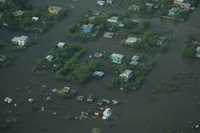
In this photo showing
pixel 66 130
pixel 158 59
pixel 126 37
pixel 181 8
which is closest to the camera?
pixel 66 130

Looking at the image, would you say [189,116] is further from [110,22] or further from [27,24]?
[27,24]

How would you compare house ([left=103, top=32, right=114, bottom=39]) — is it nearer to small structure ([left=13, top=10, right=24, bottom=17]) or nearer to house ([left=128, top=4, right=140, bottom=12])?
house ([left=128, top=4, right=140, bottom=12])

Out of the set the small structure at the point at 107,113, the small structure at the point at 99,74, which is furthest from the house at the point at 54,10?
the small structure at the point at 107,113

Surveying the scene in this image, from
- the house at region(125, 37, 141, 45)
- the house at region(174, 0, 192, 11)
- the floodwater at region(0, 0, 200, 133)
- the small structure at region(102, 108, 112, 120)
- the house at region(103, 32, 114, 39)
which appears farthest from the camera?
the house at region(174, 0, 192, 11)

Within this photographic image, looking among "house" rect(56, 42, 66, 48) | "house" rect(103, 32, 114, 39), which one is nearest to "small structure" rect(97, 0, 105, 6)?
"house" rect(103, 32, 114, 39)

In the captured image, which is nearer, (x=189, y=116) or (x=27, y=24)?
(x=189, y=116)

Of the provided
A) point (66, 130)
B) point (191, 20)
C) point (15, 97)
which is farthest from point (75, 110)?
point (191, 20)

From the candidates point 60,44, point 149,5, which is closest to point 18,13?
point 60,44
